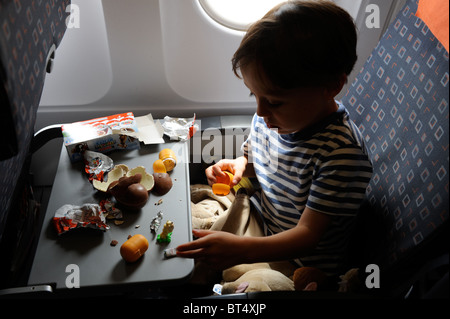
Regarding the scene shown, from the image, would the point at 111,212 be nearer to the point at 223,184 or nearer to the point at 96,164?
→ the point at 96,164

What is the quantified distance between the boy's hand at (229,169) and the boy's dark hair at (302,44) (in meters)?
0.40

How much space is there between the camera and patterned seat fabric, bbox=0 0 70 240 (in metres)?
0.53

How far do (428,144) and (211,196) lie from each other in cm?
65

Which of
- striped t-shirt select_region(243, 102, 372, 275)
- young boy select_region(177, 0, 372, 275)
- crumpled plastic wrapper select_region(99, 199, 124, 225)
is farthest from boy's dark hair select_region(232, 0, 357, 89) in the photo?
crumpled plastic wrapper select_region(99, 199, 124, 225)

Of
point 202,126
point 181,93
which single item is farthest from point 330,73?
point 181,93

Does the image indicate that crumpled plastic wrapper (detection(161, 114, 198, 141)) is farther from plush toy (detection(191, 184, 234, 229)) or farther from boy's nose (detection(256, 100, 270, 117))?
boy's nose (detection(256, 100, 270, 117))

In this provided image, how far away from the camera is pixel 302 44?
77 cm

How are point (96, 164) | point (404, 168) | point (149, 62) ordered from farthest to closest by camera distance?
1. point (149, 62)
2. point (96, 164)
3. point (404, 168)

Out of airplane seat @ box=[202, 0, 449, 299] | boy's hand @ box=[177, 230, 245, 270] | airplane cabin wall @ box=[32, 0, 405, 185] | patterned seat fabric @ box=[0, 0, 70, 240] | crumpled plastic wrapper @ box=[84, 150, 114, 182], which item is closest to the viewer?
patterned seat fabric @ box=[0, 0, 70, 240]

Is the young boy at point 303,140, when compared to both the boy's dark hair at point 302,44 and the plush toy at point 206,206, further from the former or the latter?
the plush toy at point 206,206

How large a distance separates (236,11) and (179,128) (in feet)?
1.60

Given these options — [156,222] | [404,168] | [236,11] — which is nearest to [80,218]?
[156,222]

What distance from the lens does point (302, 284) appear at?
93 cm
